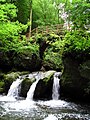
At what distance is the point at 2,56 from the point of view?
22938 millimetres

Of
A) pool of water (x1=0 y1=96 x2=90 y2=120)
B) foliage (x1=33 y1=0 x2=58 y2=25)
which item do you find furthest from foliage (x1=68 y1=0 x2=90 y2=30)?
foliage (x1=33 y1=0 x2=58 y2=25)

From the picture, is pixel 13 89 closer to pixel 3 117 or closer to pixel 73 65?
pixel 73 65

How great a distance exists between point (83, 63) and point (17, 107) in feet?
16.5

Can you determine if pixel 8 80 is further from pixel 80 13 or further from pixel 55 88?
pixel 80 13

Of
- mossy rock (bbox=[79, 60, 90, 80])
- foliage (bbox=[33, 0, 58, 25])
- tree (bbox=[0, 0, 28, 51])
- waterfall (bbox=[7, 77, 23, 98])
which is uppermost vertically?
foliage (bbox=[33, 0, 58, 25])

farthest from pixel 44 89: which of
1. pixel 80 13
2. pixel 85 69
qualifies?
pixel 80 13

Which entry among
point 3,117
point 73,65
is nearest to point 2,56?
point 73,65

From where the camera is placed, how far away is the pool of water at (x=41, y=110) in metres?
12.0

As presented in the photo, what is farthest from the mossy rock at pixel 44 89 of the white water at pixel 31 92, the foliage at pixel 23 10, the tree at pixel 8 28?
the foliage at pixel 23 10

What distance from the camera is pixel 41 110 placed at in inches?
528

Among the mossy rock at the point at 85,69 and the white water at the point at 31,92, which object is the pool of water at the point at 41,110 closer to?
the white water at the point at 31,92

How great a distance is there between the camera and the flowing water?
39.3ft

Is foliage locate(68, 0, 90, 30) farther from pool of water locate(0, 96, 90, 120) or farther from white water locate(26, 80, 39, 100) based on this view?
white water locate(26, 80, 39, 100)

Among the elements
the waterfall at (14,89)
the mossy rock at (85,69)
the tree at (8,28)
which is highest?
the tree at (8,28)
